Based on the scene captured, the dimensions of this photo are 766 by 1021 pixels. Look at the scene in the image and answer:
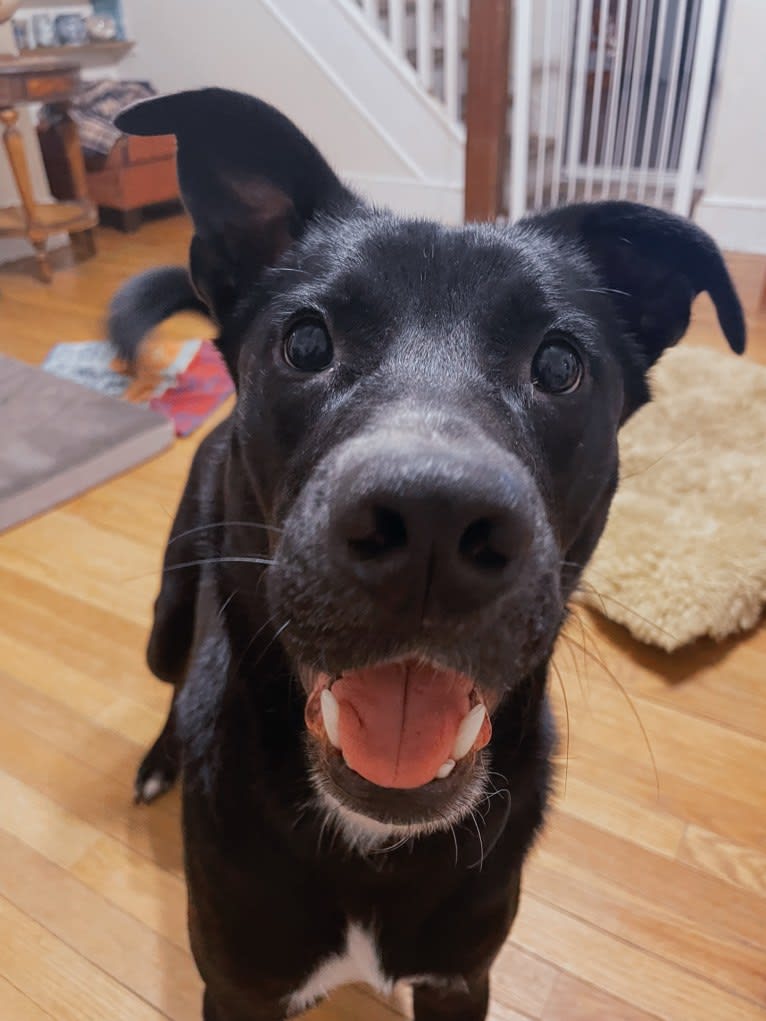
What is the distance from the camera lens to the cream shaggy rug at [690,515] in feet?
5.90

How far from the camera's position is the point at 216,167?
976 millimetres

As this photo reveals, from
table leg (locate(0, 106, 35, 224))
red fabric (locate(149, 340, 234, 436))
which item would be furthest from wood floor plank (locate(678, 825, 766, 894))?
table leg (locate(0, 106, 35, 224))

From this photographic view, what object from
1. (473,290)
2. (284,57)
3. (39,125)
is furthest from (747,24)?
(473,290)

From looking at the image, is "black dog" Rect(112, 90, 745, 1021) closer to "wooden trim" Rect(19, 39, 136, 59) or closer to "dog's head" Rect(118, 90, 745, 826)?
"dog's head" Rect(118, 90, 745, 826)

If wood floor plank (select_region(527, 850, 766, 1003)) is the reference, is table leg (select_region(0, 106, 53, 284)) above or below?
above

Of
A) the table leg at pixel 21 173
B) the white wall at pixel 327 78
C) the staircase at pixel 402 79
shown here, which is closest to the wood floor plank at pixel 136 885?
the table leg at pixel 21 173

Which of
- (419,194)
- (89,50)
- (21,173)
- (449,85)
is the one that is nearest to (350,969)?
(21,173)

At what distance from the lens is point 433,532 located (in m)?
0.59

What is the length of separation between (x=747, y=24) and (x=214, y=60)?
3.10 m

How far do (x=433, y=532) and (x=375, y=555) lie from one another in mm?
57

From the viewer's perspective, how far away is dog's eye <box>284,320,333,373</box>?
86cm

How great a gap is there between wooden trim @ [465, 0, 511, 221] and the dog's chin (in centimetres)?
255

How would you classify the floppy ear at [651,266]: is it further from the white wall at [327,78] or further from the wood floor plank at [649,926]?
the white wall at [327,78]

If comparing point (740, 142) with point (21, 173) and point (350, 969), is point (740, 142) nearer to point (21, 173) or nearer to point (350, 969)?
point (21, 173)
